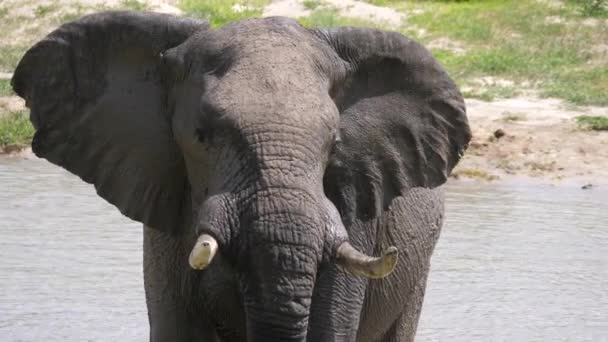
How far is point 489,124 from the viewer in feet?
47.4

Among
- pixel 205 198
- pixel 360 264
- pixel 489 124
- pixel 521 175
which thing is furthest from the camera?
pixel 489 124

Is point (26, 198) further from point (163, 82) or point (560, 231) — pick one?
point (163, 82)

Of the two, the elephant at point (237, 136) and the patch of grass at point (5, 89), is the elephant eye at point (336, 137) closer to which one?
the elephant at point (237, 136)

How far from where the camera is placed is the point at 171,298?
544cm

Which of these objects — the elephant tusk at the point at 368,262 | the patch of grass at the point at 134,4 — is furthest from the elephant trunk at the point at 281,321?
the patch of grass at the point at 134,4

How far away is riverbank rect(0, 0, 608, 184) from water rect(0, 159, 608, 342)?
33.5 inches

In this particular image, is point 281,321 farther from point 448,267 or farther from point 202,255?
point 448,267

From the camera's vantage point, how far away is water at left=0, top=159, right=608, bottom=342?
9.17 meters

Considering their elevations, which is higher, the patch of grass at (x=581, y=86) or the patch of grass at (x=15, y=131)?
the patch of grass at (x=15, y=131)

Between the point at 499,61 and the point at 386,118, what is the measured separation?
38.7ft

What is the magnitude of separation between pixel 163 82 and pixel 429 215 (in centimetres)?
171

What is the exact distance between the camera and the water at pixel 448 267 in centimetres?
917

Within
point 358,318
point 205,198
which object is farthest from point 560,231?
point 205,198

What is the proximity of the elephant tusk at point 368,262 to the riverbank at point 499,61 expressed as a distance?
8898 millimetres
